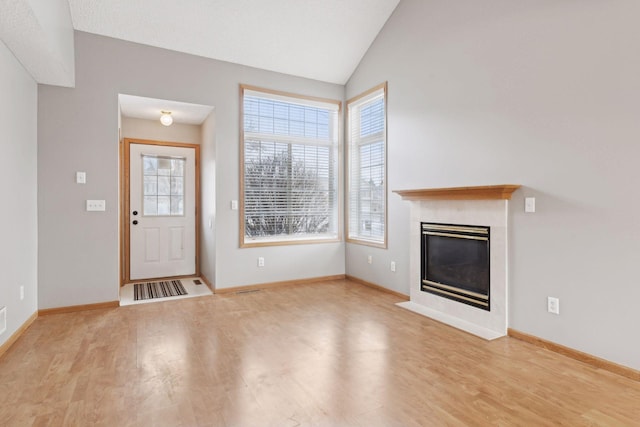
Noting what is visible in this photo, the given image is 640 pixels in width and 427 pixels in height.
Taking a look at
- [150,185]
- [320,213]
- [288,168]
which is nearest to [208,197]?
[150,185]

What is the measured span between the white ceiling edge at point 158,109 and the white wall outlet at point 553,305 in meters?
4.24

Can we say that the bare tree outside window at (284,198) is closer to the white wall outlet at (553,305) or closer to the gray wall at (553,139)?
the gray wall at (553,139)

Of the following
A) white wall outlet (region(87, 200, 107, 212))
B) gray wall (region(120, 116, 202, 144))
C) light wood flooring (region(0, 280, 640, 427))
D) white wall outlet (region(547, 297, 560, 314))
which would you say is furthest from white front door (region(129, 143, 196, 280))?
white wall outlet (region(547, 297, 560, 314))

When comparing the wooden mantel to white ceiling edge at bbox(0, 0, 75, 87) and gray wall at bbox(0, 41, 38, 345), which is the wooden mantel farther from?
gray wall at bbox(0, 41, 38, 345)

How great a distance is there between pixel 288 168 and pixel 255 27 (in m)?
1.85

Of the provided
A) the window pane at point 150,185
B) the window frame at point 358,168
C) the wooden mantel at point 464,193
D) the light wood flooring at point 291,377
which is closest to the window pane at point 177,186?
the window pane at point 150,185

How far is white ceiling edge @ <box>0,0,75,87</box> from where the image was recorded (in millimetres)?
2377

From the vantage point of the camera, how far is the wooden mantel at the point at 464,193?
3.05m

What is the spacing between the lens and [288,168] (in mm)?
5211

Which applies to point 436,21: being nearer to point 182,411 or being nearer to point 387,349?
point 387,349

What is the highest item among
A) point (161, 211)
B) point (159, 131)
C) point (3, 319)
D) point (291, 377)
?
point (159, 131)

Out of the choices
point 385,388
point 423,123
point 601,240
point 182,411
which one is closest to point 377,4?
point 423,123

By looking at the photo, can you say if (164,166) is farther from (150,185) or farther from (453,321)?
(453,321)

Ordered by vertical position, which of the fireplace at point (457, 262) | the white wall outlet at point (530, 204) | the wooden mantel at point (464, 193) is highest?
the wooden mantel at point (464, 193)
